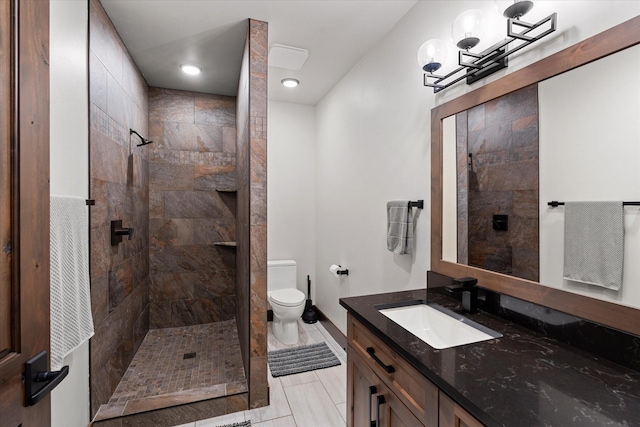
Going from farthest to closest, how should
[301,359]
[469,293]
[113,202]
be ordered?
[301,359]
[113,202]
[469,293]

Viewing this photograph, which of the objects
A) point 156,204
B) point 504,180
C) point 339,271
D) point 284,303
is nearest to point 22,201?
point 504,180

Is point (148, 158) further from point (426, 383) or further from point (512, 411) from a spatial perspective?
A: point (512, 411)

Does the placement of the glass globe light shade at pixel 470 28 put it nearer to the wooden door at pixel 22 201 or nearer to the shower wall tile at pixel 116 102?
the wooden door at pixel 22 201

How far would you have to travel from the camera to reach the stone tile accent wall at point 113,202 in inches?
72.6

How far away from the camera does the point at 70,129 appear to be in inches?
61.6

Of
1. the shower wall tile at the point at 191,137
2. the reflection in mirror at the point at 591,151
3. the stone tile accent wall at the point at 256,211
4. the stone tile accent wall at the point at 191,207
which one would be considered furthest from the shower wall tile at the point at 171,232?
the reflection in mirror at the point at 591,151

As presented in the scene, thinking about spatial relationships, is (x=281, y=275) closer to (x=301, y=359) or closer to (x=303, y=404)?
(x=301, y=359)

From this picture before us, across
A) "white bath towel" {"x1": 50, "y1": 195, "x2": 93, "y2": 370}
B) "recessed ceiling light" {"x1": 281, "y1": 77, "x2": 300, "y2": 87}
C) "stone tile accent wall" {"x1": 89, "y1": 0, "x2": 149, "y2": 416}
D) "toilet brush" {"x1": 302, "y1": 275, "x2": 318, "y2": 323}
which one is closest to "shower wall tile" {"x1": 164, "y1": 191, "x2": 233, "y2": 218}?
"stone tile accent wall" {"x1": 89, "y1": 0, "x2": 149, "y2": 416}

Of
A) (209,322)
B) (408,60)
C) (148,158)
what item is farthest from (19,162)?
(209,322)

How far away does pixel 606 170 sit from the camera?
3.28 ft

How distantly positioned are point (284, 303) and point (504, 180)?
216cm

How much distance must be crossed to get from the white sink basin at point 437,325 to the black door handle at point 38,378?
120cm

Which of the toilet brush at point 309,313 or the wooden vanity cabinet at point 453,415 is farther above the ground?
the wooden vanity cabinet at point 453,415

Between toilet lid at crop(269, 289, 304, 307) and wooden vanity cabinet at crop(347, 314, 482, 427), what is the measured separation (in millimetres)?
1406
